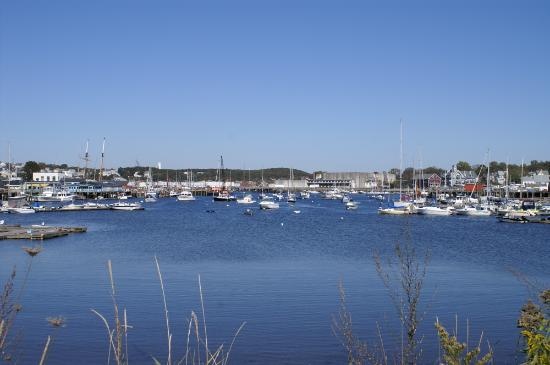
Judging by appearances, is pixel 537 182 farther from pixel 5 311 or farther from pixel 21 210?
pixel 5 311

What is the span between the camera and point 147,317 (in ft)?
59.7

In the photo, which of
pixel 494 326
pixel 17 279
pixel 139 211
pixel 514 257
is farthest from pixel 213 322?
pixel 139 211

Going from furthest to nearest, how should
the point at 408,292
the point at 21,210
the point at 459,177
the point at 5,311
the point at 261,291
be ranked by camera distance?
1. the point at 459,177
2. the point at 21,210
3. the point at 261,291
4. the point at 408,292
5. the point at 5,311

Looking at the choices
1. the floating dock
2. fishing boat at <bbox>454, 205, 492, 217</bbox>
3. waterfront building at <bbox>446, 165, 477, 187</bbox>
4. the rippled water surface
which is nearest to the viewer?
the rippled water surface

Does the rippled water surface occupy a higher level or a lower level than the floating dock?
lower

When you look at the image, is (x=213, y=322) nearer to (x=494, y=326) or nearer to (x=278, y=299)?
(x=278, y=299)

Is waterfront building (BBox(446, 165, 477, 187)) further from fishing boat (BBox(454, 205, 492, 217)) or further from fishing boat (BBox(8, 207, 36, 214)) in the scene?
fishing boat (BBox(8, 207, 36, 214))

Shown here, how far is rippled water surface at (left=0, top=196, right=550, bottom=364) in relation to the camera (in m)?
15.6

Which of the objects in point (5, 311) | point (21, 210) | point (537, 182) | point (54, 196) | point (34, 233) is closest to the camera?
point (5, 311)

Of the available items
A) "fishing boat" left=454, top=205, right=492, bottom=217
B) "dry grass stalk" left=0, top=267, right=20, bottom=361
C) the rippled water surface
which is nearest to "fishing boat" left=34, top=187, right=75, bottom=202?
"fishing boat" left=454, top=205, right=492, bottom=217

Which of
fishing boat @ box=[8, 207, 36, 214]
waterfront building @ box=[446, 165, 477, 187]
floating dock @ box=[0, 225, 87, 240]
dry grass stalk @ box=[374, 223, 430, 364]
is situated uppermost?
waterfront building @ box=[446, 165, 477, 187]

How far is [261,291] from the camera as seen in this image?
22.5 m

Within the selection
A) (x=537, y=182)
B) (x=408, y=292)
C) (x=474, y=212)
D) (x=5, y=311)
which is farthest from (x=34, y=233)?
(x=537, y=182)

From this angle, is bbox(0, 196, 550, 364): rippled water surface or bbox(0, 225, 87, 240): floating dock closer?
bbox(0, 196, 550, 364): rippled water surface
